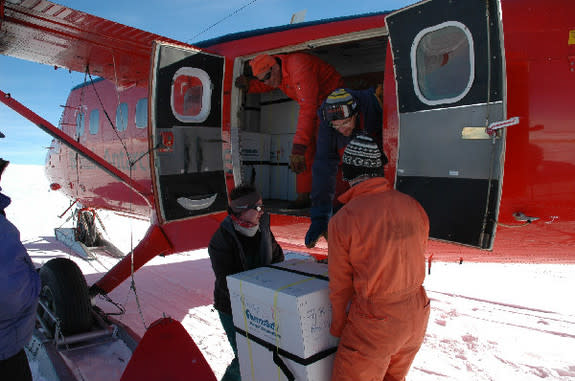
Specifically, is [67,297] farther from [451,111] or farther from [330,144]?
[451,111]

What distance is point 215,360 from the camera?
4.40 metres

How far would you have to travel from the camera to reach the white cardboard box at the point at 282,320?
2.02 m

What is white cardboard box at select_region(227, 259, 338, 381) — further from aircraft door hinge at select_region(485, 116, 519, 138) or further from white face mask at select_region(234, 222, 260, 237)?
aircraft door hinge at select_region(485, 116, 519, 138)

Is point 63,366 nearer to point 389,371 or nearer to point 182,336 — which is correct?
point 182,336

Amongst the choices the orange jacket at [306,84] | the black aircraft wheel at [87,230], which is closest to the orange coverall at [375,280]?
the orange jacket at [306,84]

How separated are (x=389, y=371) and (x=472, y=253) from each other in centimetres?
169

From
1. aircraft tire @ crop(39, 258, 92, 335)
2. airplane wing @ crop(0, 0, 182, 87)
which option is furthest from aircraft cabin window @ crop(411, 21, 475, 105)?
aircraft tire @ crop(39, 258, 92, 335)

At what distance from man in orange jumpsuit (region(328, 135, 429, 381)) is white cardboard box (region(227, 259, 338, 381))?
87mm

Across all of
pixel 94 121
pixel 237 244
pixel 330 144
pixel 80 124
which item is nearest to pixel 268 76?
pixel 330 144

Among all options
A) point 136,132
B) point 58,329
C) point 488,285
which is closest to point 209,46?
point 136,132

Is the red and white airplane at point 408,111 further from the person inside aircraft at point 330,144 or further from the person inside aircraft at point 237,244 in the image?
the person inside aircraft at point 237,244

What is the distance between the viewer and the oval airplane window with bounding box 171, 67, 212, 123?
165 inches

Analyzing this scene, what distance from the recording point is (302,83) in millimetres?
4000

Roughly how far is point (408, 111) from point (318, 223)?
114 centimetres
